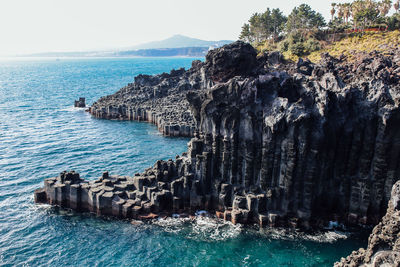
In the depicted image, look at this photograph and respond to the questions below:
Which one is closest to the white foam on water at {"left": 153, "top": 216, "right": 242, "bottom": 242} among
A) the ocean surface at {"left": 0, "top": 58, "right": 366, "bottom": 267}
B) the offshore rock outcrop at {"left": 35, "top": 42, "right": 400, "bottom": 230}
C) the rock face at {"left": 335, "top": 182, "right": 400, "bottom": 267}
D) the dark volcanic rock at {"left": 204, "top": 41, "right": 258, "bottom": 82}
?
the ocean surface at {"left": 0, "top": 58, "right": 366, "bottom": 267}

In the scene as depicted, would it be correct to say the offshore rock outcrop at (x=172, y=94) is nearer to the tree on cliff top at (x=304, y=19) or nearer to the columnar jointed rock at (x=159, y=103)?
the columnar jointed rock at (x=159, y=103)

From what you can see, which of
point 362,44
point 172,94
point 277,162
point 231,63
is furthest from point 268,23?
point 277,162

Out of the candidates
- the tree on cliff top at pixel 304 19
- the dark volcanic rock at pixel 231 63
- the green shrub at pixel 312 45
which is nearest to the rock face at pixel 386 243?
the dark volcanic rock at pixel 231 63

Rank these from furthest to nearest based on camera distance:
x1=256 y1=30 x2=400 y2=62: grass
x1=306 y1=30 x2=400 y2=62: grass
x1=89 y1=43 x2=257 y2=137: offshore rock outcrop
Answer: x1=256 y1=30 x2=400 y2=62: grass < x1=306 y1=30 x2=400 y2=62: grass < x1=89 y1=43 x2=257 y2=137: offshore rock outcrop

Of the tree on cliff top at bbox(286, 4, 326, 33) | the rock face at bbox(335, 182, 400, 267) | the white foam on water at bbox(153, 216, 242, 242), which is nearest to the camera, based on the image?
the rock face at bbox(335, 182, 400, 267)

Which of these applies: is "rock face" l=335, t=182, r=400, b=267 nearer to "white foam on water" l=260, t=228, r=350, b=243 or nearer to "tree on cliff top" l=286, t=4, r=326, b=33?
"white foam on water" l=260, t=228, r=350, b=243

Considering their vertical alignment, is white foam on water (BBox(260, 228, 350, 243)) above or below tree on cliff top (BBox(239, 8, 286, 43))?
below

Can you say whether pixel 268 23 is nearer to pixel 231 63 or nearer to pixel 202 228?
pixel 231 63
